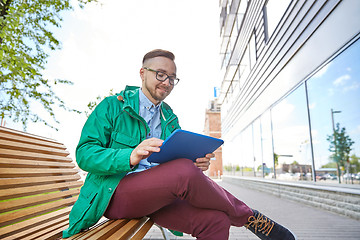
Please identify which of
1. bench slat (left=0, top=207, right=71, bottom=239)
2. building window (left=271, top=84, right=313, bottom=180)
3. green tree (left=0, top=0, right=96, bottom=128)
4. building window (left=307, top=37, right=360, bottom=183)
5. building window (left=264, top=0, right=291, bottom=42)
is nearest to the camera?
bench slat (left=0, top=207, right=71, bottom=239)

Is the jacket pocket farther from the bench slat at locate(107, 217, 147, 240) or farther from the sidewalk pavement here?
the sidewalk pavement

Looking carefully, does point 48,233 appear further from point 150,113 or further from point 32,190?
point 150,113

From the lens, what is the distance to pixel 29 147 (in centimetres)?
199

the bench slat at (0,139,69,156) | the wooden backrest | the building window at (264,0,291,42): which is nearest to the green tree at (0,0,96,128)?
the bench slat at (0,139,69,156)

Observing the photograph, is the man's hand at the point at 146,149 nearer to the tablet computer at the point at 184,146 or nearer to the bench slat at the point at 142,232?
the tablet computer at the point at 184,146

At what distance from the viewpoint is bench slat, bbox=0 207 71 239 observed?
141 centimetres

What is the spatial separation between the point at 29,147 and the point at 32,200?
0.43m

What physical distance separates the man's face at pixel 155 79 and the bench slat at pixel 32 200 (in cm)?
109

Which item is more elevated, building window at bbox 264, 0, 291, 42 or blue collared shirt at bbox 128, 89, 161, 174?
building window at bbox 264, 0, 291, 42

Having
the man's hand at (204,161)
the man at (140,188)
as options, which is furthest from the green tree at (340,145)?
the man's hand at (204,161)

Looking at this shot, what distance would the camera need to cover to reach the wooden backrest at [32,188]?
152 cm

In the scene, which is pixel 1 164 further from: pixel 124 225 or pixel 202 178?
pixel 202 178

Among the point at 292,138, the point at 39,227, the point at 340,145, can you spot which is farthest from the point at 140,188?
the point at 292,138

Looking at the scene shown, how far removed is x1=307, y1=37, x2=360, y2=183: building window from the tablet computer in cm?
413
